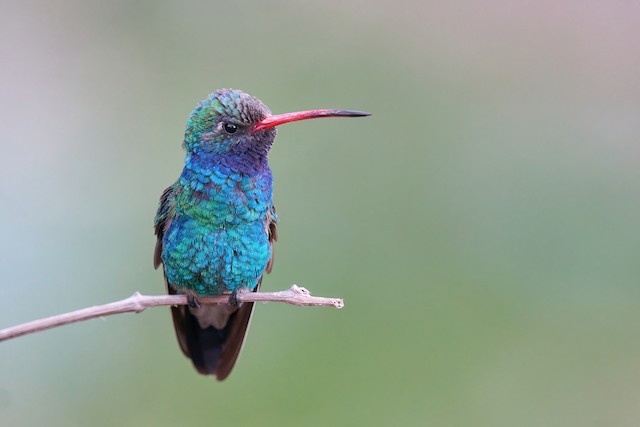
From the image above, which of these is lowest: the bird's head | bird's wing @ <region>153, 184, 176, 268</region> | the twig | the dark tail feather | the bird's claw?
the dark tail feather

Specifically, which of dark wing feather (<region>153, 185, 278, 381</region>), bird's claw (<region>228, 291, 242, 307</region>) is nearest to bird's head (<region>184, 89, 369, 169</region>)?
bird's claw (<region>228, 291, 242, 307</region>)

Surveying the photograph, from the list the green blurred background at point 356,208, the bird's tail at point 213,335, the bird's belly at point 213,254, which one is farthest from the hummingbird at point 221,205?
the green blurred background at point 356,208

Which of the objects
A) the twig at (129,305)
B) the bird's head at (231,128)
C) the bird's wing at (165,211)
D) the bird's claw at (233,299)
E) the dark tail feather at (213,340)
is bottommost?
the dark tail feather at (213,340)

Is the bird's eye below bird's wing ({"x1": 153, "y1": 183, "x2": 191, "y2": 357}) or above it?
above

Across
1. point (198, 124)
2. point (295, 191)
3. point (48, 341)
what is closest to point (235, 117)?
point (198, 124)

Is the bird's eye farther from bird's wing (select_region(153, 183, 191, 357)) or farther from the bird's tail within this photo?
the bird's tail

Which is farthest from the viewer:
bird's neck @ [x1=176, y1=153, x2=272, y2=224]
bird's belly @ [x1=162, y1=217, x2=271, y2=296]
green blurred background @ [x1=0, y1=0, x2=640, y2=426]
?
green blurred background @ [x1=0, y1=0, x2=640, y2=426]

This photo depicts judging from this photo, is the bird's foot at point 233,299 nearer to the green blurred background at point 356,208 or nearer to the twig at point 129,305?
the twig at point 129,305

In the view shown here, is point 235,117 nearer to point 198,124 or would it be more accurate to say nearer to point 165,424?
point 198,124

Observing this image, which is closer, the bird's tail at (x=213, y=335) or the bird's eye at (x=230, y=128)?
the bird's eye at (x=230, y=128)
